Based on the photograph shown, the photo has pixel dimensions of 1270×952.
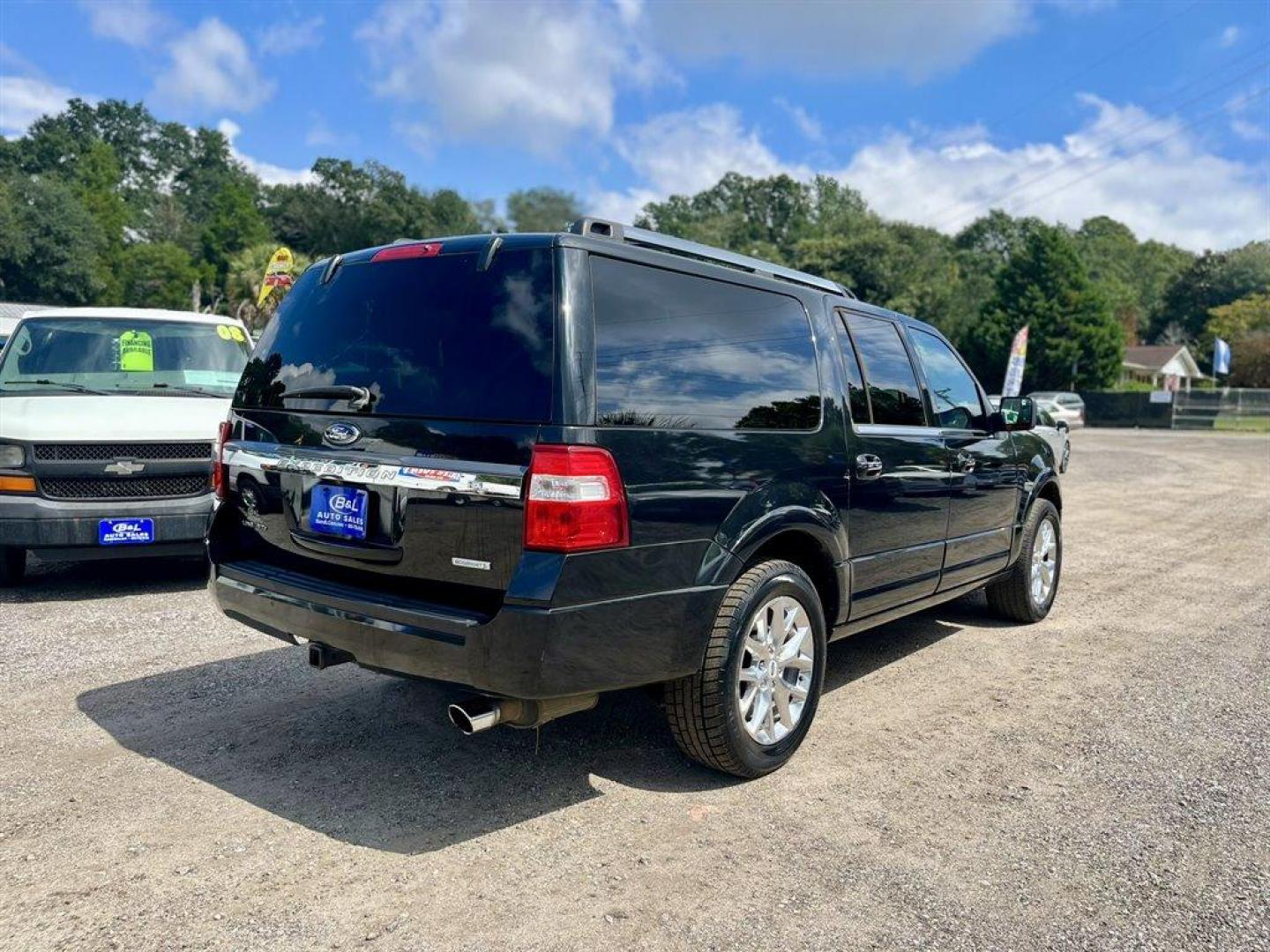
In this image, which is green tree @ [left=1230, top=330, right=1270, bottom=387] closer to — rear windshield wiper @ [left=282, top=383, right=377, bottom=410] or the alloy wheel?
the alloy wheel

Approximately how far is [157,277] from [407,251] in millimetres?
72079

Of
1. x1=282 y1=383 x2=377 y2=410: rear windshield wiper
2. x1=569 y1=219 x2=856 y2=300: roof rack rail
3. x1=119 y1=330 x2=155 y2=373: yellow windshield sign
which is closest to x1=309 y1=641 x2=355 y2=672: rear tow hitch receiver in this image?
x1=282 y1=383 x2=377 y2=410: rear windshield wiper

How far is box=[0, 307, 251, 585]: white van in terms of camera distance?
5980 millimetres

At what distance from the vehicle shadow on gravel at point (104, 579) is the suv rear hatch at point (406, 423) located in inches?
134

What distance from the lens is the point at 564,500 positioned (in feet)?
9.50

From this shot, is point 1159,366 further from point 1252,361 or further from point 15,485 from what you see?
point 15,485

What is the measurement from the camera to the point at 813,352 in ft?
13.5

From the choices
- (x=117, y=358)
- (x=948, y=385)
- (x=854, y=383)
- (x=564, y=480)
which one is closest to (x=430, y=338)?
(x=564, y=480)

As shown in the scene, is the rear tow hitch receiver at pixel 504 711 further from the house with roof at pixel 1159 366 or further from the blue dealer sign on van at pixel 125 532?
the house with roof at pixel 1159 366

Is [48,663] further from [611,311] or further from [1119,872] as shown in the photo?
[1119,872]

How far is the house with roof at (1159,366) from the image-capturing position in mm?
64188

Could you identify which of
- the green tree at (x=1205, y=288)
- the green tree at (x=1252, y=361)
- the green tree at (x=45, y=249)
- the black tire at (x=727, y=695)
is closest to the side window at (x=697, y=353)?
the black tire at (x=727, y=695)

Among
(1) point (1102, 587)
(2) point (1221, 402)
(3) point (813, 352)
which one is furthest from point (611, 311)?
(2) point (1221, 402)

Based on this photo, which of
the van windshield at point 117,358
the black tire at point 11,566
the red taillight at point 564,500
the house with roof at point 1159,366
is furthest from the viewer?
the house with roof at point 1159,366
